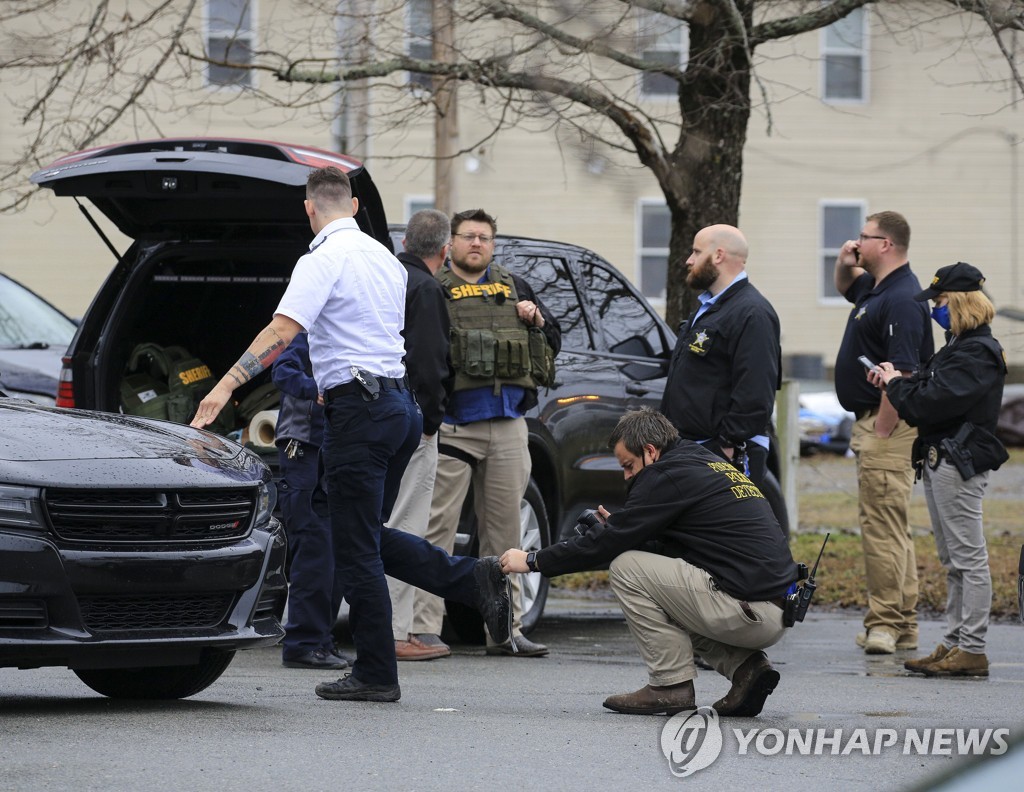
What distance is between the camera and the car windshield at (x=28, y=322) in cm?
1121

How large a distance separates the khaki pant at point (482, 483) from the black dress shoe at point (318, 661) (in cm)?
77

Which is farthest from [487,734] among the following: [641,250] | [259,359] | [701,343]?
[641,250]

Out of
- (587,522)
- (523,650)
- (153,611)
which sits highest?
(587,522)

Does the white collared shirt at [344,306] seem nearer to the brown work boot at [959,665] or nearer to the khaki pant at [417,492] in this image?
the khaki pant at [417,492]

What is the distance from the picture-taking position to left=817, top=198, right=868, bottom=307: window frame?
25750mm

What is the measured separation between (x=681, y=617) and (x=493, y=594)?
0.80 m

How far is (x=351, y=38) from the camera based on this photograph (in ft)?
36.0

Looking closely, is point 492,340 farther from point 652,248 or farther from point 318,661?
point 652,248

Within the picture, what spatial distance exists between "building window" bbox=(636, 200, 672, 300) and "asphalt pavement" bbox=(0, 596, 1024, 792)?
17.7 metres

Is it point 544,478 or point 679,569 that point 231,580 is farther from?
point 544,478

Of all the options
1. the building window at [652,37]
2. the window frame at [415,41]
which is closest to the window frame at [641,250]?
the building window at [652,37]

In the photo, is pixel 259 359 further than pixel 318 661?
No

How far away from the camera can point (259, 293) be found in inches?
340

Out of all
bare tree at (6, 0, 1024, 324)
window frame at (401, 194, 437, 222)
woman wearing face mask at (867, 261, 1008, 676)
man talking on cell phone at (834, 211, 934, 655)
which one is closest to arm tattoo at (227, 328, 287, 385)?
woman wearing face mask at (867, 261, 1008, 676)
